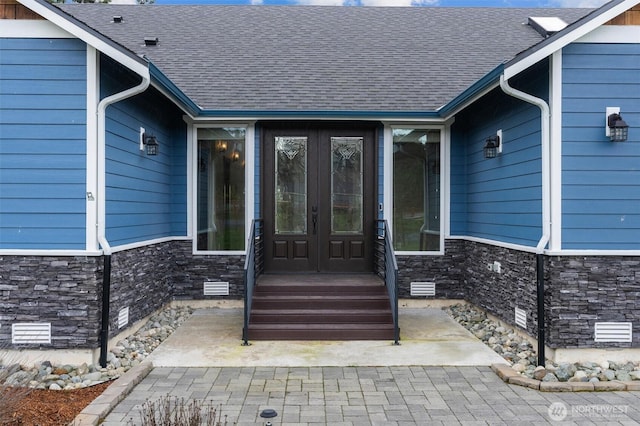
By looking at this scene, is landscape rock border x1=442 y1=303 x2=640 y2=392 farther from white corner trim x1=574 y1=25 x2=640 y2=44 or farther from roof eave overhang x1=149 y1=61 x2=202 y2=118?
roof eave overhang x1=149 y1=61 x2=202 y2=118

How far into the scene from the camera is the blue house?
15.1 feet

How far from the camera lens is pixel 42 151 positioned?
4.61 m

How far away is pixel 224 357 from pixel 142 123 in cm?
283

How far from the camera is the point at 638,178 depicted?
4617mm

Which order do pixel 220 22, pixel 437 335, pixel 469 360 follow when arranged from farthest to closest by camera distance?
pixel 220 22
pixel 437 335
pixel 469 360

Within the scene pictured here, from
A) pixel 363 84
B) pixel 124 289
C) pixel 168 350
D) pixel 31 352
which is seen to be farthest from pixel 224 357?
pixel 363 84

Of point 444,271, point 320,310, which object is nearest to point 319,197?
point 320,310

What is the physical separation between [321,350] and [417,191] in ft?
10.1

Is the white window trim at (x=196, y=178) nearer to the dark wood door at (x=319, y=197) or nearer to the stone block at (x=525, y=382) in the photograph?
the dark wood door at (x=319, y=197)

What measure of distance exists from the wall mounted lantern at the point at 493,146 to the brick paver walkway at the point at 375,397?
262cm

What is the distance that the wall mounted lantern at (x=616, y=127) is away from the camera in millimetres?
4465

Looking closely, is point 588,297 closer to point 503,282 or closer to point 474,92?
point 503,282

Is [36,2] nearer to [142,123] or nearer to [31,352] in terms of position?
[142,123]

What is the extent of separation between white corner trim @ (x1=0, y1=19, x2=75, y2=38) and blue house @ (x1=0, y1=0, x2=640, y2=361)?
0.06 feet
